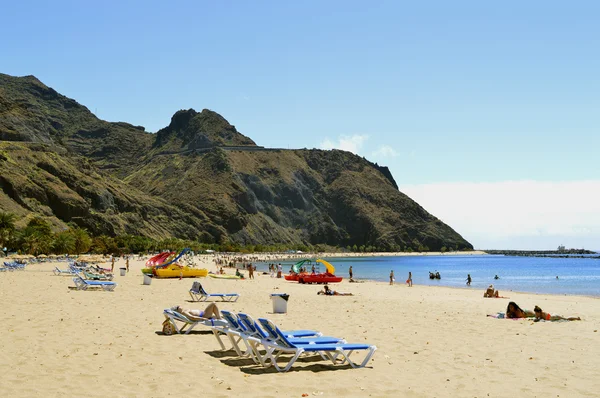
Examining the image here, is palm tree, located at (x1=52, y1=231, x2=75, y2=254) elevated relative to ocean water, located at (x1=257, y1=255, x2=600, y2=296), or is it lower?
elevated

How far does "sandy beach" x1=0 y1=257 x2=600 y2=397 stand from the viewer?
26.8 ft

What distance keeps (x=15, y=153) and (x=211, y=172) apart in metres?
77.6

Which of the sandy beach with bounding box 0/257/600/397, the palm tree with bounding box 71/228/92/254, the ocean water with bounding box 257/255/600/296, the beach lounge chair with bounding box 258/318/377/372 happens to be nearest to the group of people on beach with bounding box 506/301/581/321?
the sandy beach with bounding box 0/257/600/397

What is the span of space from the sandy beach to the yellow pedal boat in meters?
21.0

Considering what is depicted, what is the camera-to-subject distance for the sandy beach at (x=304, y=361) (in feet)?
26.8

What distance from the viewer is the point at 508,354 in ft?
36.6

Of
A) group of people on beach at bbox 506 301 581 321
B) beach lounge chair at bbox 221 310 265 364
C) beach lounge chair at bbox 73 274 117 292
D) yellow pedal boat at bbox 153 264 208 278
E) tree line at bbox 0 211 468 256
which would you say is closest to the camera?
beach lounge chair at bbox 221 310 265 364

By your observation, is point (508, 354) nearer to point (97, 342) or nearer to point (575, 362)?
point (575, 362)

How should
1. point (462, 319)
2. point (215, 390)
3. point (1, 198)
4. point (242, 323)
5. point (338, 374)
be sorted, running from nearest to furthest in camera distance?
point (215, 390)
point (338, 374)
point (242, 323)
point (462, 319)
point (1, 198)

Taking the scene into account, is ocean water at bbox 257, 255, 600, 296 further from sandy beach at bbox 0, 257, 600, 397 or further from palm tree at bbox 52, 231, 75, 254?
palm tree at bbox 52, 231, 75, 254

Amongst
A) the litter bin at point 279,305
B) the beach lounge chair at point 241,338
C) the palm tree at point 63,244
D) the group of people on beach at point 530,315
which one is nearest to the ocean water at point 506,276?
the group of people on beach at point 530,315

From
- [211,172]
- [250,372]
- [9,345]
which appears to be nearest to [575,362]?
[250,372]

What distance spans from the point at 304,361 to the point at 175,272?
30.2 m

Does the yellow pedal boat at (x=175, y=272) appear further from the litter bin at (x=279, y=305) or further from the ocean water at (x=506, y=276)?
the litter bin at (x=279, y=305)
